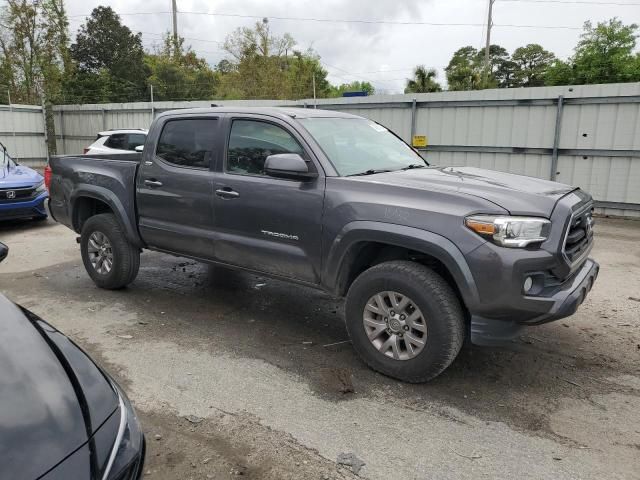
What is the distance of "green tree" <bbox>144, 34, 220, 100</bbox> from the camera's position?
119 ft

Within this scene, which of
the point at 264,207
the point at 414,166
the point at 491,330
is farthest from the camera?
the point at 414,166

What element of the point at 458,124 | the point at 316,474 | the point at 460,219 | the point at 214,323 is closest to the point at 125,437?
the point at 316,474

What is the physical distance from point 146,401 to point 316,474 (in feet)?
4.40

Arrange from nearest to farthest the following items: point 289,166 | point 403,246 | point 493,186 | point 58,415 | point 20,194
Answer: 1. point 58,415
2. point 403,246
3. point 493,186
4. point 289,166
5. point 20,194

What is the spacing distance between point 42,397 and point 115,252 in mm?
3744

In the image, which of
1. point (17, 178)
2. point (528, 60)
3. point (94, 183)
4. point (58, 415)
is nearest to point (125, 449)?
point (58, 415)

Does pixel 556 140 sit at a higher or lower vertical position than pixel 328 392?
higher

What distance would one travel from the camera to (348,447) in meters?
3.01

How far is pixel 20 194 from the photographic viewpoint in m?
9.02

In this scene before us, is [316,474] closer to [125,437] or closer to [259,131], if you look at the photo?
[125,437]

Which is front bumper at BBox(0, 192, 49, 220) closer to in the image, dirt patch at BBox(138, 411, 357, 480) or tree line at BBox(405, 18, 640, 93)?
dirt patch at BBox(138, 411, 357, 480)

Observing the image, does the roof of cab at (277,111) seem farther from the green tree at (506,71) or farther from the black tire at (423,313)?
the green tree at (506,71)

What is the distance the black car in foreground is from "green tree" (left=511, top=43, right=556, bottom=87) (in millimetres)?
65136

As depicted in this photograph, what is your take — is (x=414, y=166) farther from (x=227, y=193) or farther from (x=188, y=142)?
(x=188, y=142)
